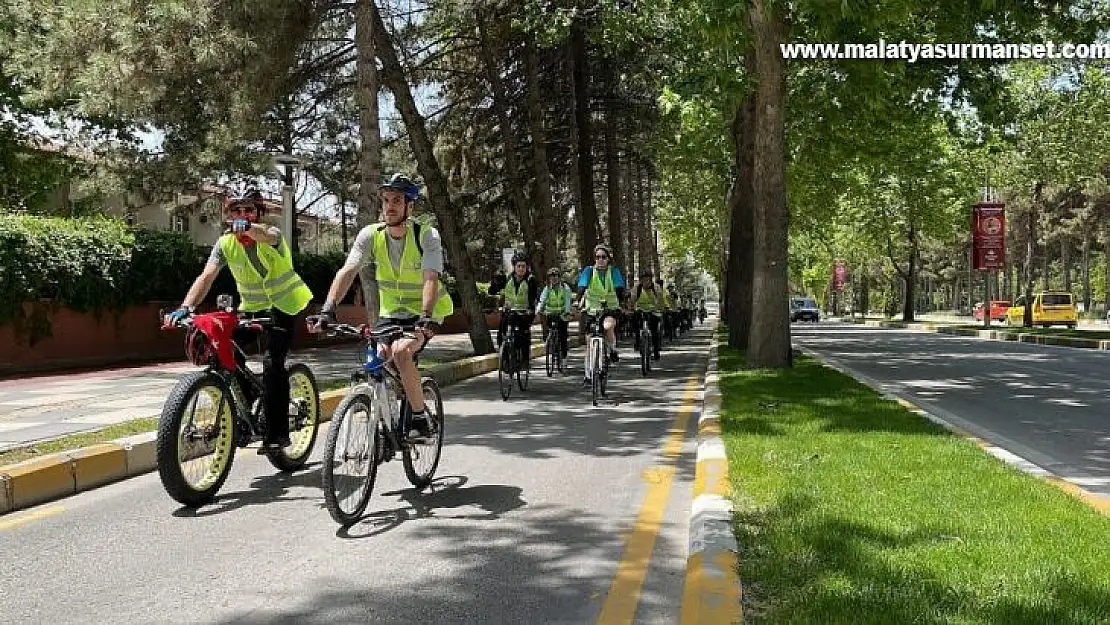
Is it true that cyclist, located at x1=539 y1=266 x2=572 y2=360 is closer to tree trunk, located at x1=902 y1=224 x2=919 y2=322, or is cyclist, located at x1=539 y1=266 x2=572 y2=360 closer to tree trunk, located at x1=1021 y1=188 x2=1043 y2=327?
tree trunk, located at x1=1021 y1=188 x2=1043 y2=327

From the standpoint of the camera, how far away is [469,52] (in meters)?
24.9

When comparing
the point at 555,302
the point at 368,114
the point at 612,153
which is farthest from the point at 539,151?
the point at 555,302

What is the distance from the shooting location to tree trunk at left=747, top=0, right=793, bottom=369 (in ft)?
45.7

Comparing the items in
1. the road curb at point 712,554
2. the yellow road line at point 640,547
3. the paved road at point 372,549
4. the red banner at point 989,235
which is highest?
the red banner at point 989,235

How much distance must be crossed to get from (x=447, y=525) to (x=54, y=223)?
14314 mm

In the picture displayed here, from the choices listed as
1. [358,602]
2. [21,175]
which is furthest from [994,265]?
[358,602]

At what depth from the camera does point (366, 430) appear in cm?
561

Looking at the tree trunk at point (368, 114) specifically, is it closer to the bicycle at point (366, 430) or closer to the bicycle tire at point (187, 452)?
the bicycle tire at point (187, 452)

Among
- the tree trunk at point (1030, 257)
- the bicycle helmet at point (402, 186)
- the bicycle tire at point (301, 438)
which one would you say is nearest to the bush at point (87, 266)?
the bicycle tire at point (301, 438)

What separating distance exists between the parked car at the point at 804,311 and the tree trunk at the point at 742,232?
4871 centimetres

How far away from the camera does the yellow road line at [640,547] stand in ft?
13.8

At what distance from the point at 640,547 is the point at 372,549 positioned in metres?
1.46

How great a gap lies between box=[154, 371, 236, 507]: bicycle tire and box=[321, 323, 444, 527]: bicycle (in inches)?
37.1

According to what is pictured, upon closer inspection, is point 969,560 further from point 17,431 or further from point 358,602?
point 17,431
